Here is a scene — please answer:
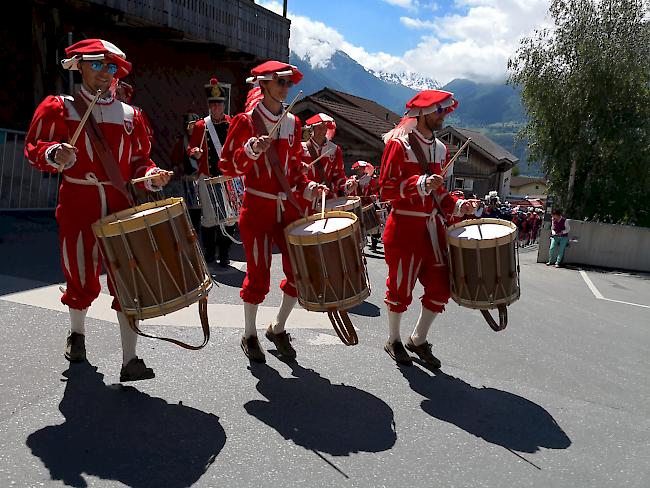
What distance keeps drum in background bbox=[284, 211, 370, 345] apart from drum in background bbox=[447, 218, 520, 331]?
2.35ft

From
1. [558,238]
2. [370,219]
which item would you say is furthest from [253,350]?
[558,238]

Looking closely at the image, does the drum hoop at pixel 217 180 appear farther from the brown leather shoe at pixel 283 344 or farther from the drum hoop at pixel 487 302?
the drum hoop at pixel 487 302

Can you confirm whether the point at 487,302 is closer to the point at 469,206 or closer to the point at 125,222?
the point at 469,206

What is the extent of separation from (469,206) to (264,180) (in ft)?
4.65

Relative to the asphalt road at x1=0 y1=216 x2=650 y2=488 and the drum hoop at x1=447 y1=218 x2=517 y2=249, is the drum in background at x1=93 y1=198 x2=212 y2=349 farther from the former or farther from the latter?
the drum hoop at x1=447 y1=218 x2=517 y2=249

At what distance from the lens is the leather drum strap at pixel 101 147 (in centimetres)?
324

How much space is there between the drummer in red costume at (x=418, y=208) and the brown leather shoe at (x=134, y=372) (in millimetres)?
1723

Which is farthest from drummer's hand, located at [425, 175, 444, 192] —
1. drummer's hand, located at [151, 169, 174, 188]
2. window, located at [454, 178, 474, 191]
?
window, located at [454, 178, 474, 191]

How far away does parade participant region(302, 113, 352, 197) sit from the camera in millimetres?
6840

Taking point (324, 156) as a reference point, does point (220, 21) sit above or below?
above

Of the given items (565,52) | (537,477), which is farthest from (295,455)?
(565,52)

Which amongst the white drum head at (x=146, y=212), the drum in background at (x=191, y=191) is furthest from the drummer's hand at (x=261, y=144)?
the drum in background at (x=191, y=191)

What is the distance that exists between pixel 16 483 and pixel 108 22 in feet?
32.0

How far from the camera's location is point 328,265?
341 cm
